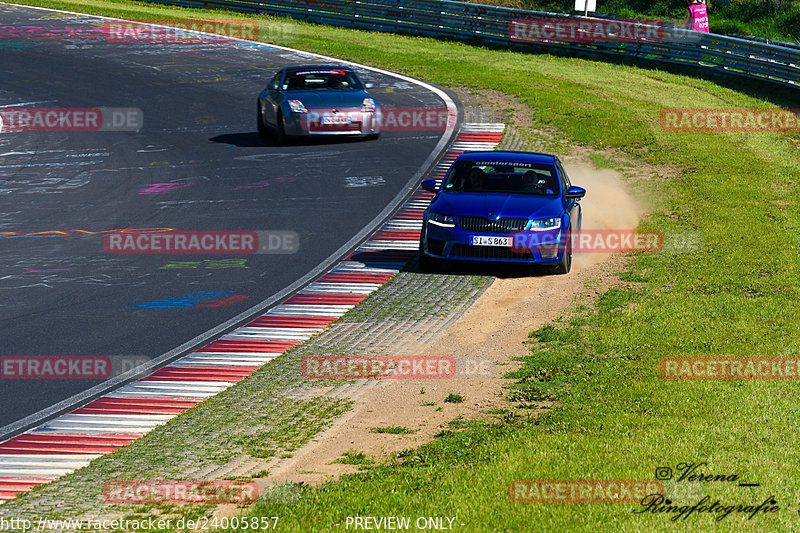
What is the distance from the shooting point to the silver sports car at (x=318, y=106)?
23.2 m

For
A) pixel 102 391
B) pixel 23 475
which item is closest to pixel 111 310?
pixel 102 391

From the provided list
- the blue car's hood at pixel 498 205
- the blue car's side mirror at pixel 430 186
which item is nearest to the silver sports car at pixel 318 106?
the blue car's side mirror at pixel 430 186

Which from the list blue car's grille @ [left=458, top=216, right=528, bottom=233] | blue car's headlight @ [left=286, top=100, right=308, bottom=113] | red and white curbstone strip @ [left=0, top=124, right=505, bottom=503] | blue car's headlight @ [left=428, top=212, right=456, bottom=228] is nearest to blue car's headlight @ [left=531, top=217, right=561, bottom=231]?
blue car's grille @ [left=458, top=216, right=528, bottom=233]

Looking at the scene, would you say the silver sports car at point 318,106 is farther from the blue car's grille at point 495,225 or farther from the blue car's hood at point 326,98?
the blue car's grille at point 495,225

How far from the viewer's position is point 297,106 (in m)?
23.2

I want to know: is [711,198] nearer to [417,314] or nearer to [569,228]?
[569,228]

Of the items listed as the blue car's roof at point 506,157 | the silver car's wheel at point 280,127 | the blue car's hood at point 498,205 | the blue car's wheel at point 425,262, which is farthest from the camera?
the silver car's wheel at point 280,127

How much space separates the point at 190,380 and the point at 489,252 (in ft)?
17.4

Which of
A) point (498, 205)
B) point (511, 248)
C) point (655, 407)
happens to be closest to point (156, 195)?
point (498, 205)

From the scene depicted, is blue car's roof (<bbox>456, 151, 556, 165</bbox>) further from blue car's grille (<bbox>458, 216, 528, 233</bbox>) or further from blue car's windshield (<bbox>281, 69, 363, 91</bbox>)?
blue car's windshield (<bbox>281, 69, 363, 91</bbox>)


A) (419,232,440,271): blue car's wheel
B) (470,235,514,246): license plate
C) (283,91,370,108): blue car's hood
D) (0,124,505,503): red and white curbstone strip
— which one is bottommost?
(0,124,505,503): red and white curbstone strip

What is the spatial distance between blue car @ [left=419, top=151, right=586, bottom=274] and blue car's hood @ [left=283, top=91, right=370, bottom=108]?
8415 millimetres

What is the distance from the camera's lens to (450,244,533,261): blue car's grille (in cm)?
1424

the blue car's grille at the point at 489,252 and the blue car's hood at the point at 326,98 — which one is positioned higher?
the blue car's hood at the point at 326,98
